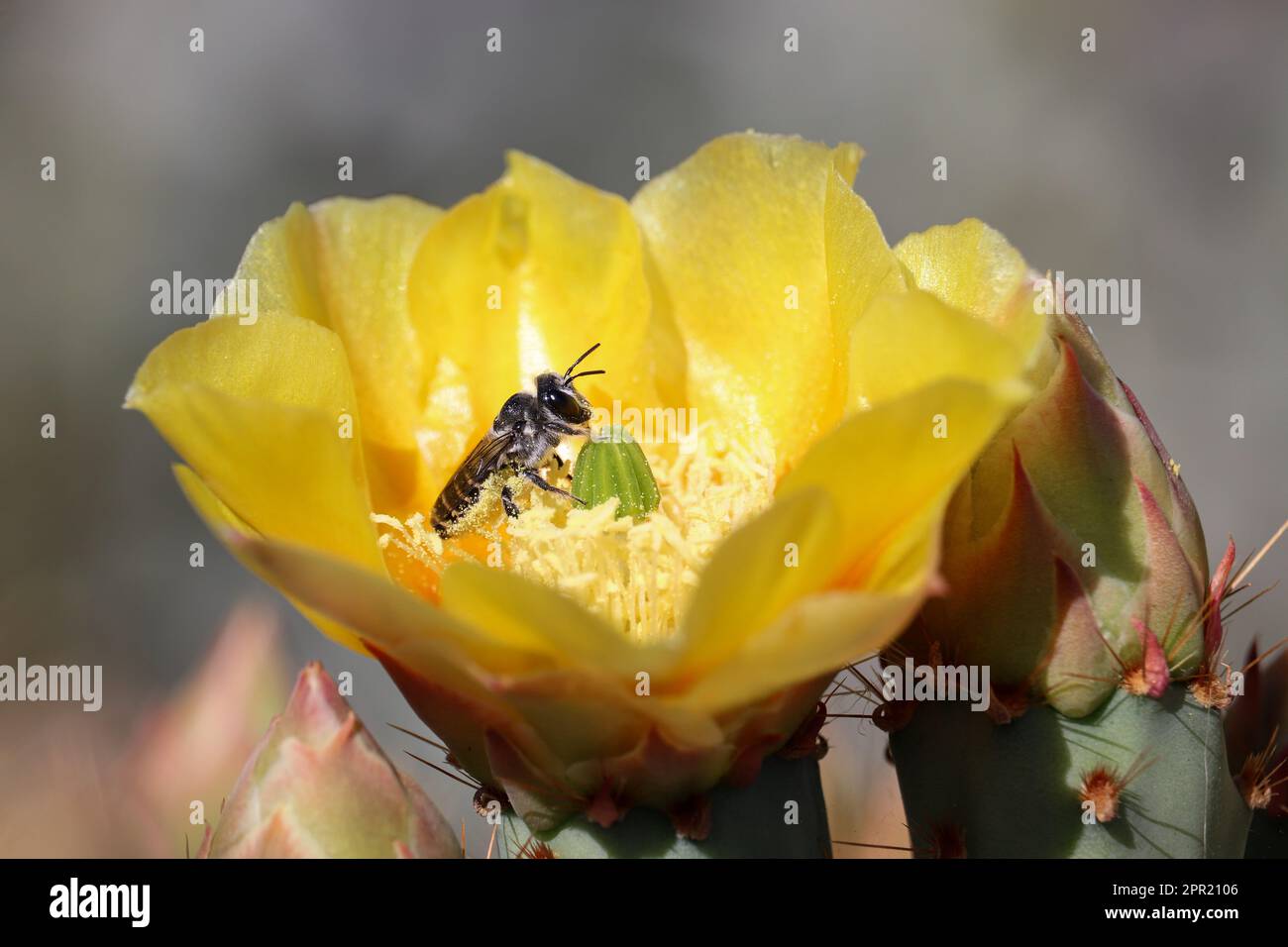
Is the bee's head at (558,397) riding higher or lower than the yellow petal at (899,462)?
higher

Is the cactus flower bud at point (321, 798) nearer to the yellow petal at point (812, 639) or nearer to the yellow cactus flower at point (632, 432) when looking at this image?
the yellow cactus flower at point (632, 432)

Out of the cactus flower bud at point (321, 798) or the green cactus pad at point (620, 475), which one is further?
the green cactus pad at point (620, 475)

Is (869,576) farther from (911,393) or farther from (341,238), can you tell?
(341,238)

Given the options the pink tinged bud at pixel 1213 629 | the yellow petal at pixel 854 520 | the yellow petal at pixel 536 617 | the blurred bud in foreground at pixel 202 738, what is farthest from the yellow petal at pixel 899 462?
the blurred bud in foreground at pixel 202 738

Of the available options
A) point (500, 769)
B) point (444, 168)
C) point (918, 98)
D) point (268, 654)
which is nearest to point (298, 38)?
point (444, 168)

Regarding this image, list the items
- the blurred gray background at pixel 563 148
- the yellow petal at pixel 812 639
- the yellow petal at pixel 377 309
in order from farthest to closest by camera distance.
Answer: the blurred gray background at pixel 563 148 → the yellow petal at pixel 377 309 → the yellow petal at pixel 812 639
